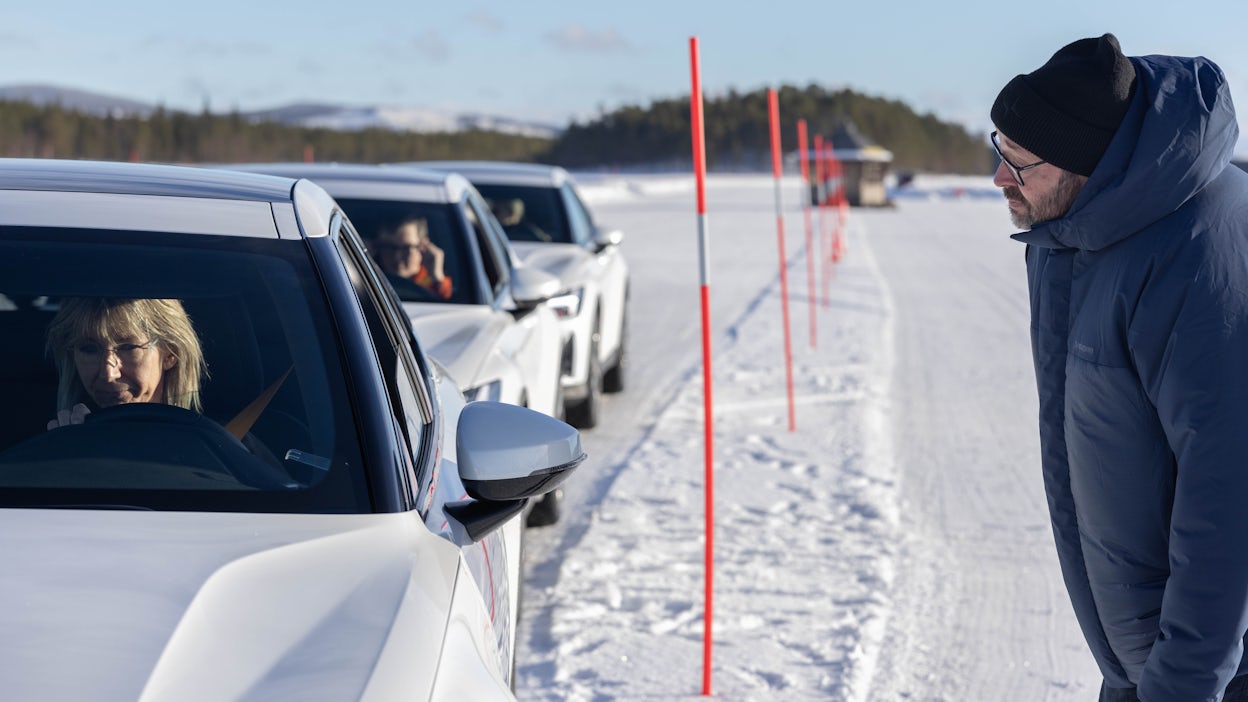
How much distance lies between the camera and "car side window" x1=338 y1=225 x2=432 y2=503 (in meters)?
2.67

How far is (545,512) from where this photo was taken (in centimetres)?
624

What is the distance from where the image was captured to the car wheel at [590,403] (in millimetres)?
8312

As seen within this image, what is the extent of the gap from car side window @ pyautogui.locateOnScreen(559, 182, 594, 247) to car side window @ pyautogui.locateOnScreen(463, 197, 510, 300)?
2975 mm

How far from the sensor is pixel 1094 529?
240 cm

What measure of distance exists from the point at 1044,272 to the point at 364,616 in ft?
4.27

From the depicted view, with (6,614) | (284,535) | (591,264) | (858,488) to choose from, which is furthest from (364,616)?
(591,264)

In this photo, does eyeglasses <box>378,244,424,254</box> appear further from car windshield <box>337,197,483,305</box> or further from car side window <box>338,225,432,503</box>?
car side window <box>338,225,432,503</box>

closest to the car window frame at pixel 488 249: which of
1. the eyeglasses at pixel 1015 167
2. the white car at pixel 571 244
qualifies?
the white car at pixel 571 244

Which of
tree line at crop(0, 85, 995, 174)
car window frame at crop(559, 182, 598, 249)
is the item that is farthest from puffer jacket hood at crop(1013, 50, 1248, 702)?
tree line at crop(0, 85, 995, 174)

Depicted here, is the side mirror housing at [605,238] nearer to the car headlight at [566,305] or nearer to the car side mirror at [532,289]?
the car headlight at [566,305]

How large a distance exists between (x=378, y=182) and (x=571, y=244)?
124 inches

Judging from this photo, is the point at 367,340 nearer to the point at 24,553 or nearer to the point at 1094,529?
the point at 24,553

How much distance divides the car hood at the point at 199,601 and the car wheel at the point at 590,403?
5943mm

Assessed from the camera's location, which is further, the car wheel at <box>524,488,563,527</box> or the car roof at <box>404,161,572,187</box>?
the car roof at <box>404,161,572,187</box>
